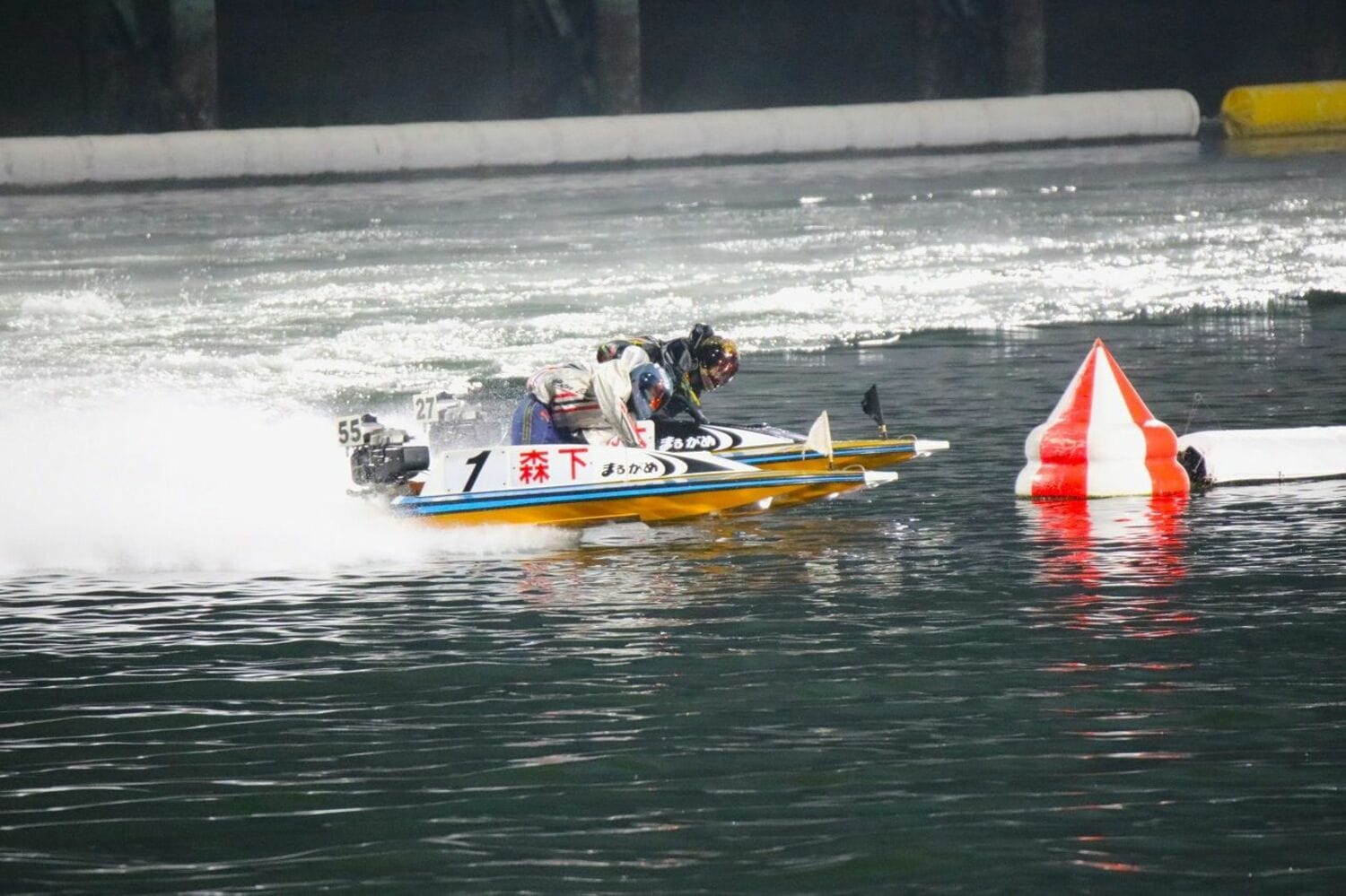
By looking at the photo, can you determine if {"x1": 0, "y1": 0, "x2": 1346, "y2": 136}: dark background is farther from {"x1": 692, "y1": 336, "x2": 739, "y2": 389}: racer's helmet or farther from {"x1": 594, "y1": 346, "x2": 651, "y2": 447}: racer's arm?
{"x1": 594, "y1": 346, "x2": 651, "y2": 447}: racer's arm

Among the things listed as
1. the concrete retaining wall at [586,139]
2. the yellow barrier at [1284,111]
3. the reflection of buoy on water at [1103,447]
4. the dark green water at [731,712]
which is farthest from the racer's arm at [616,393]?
the yellow barrier at [1284,111]

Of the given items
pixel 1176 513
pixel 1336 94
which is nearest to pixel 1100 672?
pixel 1176 513

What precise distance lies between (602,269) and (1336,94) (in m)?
21.2

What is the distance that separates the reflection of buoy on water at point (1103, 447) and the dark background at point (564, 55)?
25162mm

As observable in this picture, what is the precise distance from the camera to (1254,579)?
11086mm

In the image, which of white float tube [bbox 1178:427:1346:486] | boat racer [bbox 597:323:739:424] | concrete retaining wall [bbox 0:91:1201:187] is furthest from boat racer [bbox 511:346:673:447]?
concrete retaining wall [bbox 0:91:1201:187]

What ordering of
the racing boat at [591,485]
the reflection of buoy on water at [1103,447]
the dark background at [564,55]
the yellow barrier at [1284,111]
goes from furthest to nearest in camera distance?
the yellow barrier at [1284,111] → the dark background at [564,55] → the reflection of buoy on water at [1103,447] → the racing boat at [591,485]

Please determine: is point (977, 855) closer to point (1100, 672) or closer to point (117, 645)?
point (1100, 672)

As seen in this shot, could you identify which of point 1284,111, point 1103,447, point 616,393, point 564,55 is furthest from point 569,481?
point 1284,111

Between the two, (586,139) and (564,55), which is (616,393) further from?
(564,55)

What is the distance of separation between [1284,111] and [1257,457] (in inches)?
1125

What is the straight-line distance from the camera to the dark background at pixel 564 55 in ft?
118

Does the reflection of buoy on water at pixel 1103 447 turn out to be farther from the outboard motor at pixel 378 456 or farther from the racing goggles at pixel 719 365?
the outboard motor at pixel 378 456

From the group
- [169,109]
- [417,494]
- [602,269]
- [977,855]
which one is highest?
[169,109]
